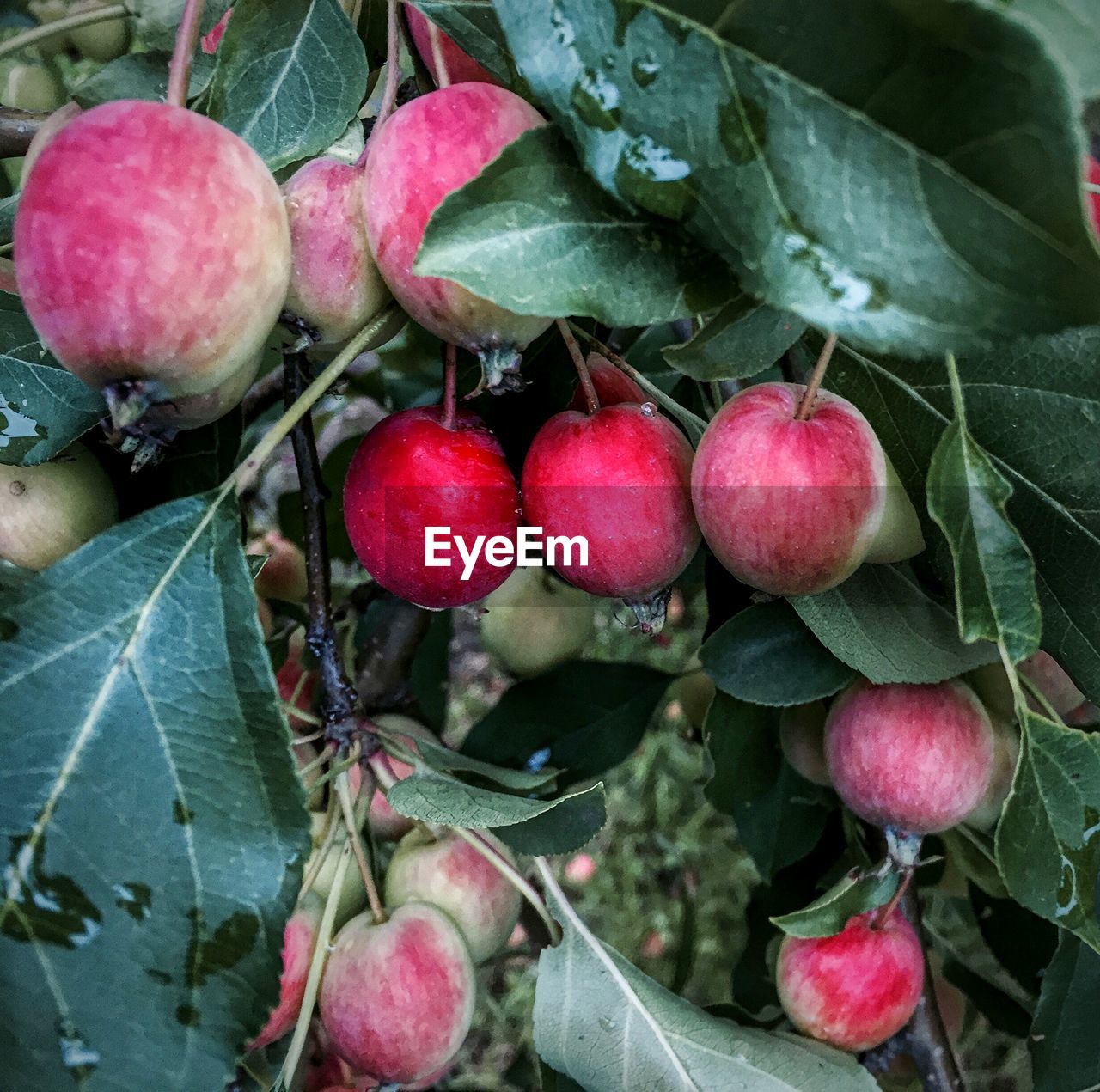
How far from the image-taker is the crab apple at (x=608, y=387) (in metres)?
0.44

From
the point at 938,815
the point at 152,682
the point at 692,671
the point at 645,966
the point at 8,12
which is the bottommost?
the point at 645,966

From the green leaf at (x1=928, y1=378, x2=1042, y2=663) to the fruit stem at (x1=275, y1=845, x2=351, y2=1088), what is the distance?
35 centimetres

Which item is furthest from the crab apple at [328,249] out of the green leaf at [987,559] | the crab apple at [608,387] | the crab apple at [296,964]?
the crab apple at [296,964]

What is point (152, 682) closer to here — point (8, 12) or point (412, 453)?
point (412, 453)

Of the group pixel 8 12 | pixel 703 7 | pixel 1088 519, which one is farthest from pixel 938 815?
pixel 8 12

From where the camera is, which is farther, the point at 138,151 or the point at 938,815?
the point at 938,815

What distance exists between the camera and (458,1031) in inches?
19.4

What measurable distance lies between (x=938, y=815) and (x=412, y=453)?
331mm

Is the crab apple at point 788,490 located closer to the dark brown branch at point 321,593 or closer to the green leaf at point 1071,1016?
the dark brown branch at point 321,593

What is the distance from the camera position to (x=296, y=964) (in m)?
0.50

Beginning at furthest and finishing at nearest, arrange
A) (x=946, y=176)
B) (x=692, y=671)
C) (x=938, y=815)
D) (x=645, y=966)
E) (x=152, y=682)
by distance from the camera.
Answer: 1. (x=645, y=966)
2. (x=692, y=671)
3. (x=938, y=815)
4. (x=152, y=682)
5. (x=946, y=176)

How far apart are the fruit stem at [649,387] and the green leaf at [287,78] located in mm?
134

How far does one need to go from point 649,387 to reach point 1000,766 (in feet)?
0.99

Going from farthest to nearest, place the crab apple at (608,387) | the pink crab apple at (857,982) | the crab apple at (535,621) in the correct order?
1. the crab apple at (535,621)
2. the pink crab apple at (857,982)
3. the crab apple at (608,387)
